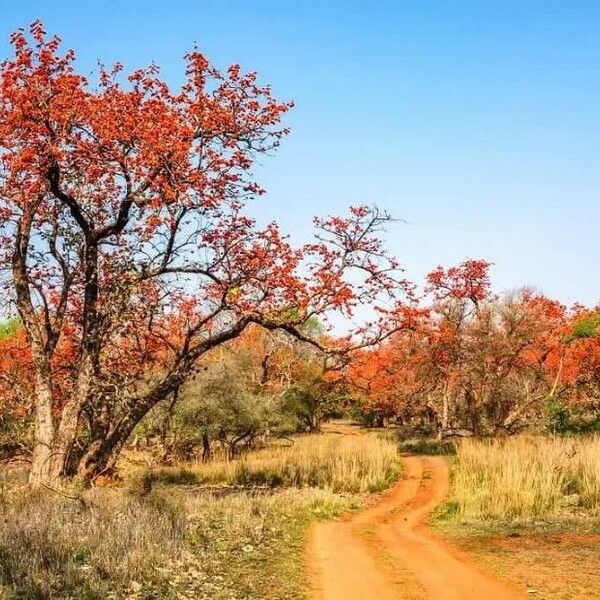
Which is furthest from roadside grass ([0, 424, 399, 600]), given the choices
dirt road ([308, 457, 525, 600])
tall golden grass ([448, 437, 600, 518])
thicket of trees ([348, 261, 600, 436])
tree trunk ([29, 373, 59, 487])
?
thicket of trees ([348, 261, 600, 436])

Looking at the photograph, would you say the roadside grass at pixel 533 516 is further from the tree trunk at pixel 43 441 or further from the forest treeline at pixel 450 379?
the tree trunk at pixel 43 441

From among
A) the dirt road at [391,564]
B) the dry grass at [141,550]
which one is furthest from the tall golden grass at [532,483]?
the dry grass at [141,550]

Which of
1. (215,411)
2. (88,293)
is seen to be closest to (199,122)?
(88,293)

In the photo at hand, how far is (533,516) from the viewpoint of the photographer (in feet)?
41.8

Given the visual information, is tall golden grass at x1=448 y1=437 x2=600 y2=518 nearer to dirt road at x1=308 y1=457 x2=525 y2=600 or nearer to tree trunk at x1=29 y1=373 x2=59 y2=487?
dirt road at x1=308 y1=457 x2=525 y2=600

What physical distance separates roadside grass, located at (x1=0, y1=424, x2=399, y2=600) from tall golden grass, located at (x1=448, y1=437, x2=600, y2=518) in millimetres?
3137

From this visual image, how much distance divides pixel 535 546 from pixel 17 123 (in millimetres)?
12101

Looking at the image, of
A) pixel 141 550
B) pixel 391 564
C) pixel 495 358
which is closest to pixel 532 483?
pixel 391 564

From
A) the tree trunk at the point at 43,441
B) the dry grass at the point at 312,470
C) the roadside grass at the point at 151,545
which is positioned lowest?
the dry grass at the point at 312,470

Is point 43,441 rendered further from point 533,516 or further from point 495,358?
point 495,358

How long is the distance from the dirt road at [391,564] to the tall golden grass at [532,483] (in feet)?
4.32

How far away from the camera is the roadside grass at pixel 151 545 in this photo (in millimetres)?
7191

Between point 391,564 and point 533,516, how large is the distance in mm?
4758

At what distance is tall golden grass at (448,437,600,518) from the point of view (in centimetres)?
1317
